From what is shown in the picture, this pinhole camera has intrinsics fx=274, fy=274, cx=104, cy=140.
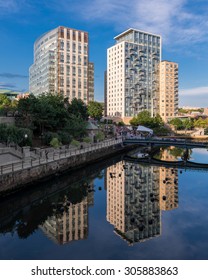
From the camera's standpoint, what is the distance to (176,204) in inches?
1115

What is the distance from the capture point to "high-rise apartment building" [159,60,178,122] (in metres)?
139

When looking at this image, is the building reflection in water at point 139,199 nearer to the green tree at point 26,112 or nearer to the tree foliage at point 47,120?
the tree foliage at point 47,120

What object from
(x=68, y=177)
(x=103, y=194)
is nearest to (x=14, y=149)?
(x=68, y=177)

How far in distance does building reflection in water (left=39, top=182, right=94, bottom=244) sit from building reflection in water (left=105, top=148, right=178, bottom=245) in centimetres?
249

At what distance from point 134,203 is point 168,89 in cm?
12010

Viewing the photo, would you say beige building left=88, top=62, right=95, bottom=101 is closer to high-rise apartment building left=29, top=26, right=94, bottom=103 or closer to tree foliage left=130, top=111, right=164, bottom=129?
high-rise apartment building left=29, top=26, right=94, bottom=103

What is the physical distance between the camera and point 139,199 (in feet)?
98.6

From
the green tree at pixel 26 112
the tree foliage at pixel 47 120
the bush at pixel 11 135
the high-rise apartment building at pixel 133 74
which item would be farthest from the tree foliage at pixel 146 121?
the bush at pixel 11 135

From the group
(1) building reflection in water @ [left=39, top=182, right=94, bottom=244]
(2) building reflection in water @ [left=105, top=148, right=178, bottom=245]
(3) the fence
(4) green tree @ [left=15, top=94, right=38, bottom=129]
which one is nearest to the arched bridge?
(2) building reflection in water @ [left=105, top=148, right=178, bottom=245]

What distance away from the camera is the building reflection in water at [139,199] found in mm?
21562

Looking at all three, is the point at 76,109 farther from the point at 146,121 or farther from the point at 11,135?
the point at 146,121
